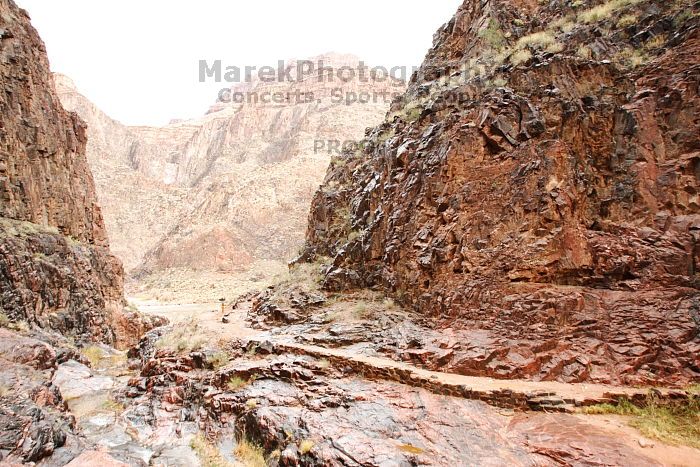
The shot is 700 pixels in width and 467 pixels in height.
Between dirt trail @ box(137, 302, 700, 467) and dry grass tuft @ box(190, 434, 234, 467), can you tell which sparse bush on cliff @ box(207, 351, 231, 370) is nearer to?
dirt trail @ box(137, 302, 700, 467)

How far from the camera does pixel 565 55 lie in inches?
432

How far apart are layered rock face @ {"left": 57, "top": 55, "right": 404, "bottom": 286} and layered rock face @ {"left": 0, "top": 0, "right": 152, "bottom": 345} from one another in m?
23.5

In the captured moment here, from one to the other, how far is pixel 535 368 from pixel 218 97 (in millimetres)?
123723

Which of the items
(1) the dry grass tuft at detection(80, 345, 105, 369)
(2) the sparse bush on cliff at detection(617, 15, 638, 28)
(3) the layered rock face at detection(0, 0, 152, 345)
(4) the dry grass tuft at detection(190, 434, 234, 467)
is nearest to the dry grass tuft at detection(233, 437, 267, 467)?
(4) the dry grass tuft at detection(190, 434, 234, 467)

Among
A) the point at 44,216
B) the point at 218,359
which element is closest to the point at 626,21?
the point at 218,359

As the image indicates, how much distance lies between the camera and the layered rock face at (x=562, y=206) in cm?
796

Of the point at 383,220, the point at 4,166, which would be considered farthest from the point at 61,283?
the point at 383,220

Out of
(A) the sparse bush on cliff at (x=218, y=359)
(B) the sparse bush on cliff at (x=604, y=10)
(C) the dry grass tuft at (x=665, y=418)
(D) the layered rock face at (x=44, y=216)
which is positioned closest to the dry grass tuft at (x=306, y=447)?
(A) the sparse bush on cliff at (x=218, y=359)

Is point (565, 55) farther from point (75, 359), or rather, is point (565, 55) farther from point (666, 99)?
point (75, 359)

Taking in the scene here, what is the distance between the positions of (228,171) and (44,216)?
160 feet

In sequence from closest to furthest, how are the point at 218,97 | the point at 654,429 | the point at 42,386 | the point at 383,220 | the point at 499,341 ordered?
the point at 654,429
the point at 42,386
the point at 499,341
the point at 383,220
the point at 218,97

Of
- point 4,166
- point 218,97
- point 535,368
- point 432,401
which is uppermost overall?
point 218,97

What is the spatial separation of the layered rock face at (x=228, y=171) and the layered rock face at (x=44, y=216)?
77.2 ft

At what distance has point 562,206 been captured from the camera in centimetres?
927
